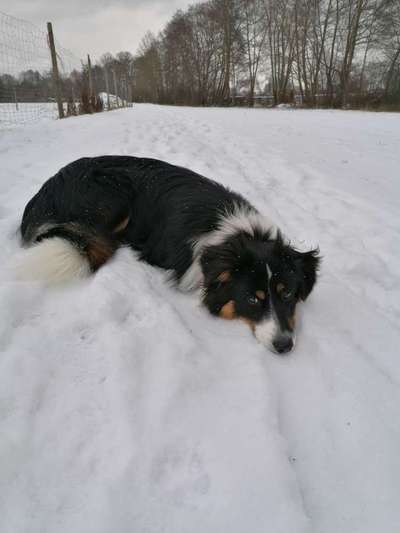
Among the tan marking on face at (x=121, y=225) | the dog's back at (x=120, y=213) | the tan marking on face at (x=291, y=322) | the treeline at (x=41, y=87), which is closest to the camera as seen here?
the tan marking on face at (x=291, y=322)

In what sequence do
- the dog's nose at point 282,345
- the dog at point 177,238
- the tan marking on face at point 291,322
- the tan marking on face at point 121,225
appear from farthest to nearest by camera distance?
the tan marking on face at point 121,225, the dog at point 177,238, the tan marking on face at point 291,322, the dog's nose at point 282,345

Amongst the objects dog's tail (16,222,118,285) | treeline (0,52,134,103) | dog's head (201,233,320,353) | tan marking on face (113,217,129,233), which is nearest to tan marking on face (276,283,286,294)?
dog's head (201,233,320,353)

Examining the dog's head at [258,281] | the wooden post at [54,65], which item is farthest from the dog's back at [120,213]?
Result: the wooden post at [54,65]

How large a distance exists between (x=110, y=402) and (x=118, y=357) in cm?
28

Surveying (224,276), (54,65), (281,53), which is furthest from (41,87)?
(281,53)

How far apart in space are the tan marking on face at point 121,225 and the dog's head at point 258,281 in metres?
1.30

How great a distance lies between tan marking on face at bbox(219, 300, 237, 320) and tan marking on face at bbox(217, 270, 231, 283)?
160mm

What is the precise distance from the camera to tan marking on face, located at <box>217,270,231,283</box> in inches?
94.8

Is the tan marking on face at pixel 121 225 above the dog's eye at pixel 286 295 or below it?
above

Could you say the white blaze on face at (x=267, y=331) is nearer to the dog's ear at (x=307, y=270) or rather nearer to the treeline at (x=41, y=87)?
the dog's ear at (x=307, y=270)

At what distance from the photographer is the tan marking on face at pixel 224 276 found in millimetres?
2408

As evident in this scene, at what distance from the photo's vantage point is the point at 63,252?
2.68 m

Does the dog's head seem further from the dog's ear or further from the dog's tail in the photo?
the dog's tail

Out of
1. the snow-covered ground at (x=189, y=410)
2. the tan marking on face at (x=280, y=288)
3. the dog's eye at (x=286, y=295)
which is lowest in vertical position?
the snow-covered ground at (x=189, y=410)
